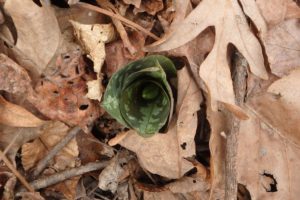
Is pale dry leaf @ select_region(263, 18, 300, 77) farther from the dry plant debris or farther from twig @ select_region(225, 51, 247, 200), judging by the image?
twig @ select_region(225, 51, 247, 200)

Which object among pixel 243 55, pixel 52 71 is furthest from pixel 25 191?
pixel 243 55

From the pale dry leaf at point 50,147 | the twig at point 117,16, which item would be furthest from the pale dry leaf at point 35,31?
the pale dry leaf at point 50,147

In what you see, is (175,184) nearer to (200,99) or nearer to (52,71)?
(200,99)

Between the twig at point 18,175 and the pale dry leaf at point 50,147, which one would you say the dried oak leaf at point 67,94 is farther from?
the twig at point 18,175

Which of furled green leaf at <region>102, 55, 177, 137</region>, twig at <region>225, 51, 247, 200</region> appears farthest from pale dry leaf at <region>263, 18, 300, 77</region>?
furled green leaf at <region>102, 55, 177, 137</region>

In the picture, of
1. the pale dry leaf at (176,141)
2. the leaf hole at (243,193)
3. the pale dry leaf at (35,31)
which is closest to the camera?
the pale dry leaf at (35,31)

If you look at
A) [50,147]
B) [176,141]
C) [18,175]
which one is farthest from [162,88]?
[18,175]
